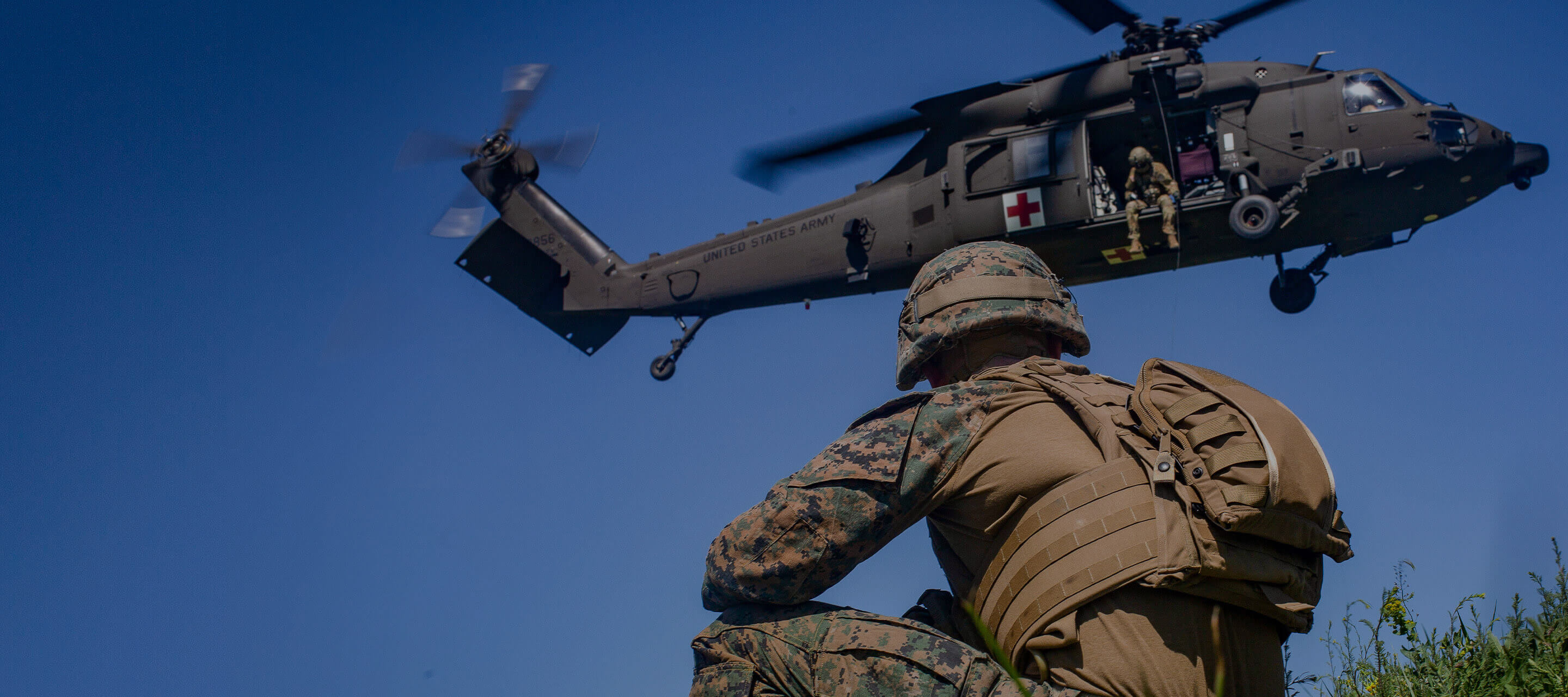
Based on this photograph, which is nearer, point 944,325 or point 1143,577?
point 1143,577

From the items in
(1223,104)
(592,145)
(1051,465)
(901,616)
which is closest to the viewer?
(1051,465)

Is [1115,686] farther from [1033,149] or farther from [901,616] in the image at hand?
[1033,149]

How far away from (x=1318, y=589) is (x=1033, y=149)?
892cm

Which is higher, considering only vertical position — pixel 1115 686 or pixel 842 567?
pixel 842 567

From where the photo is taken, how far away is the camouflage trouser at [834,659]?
221cm

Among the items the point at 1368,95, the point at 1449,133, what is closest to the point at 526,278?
the point at 1368,95

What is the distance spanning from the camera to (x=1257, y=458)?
6.91ft

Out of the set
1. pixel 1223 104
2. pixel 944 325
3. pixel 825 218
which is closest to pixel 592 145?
pixel 825 218

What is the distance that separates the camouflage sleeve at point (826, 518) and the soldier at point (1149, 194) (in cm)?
864

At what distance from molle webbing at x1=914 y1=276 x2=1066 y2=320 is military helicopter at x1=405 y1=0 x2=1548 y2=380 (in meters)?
7.98

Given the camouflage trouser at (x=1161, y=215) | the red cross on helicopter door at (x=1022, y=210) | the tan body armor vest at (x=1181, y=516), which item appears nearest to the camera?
the tan body armor vest at (x=1181, y=516)

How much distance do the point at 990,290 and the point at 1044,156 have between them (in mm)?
8277

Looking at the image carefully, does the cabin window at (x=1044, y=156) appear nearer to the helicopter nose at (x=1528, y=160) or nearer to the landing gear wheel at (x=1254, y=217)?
the landing gear wheel at (x=1254, y=217)

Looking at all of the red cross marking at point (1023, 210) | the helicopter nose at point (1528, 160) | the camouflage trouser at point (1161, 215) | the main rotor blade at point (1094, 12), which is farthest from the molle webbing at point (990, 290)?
the helicopter nose at point (1528, 160)
